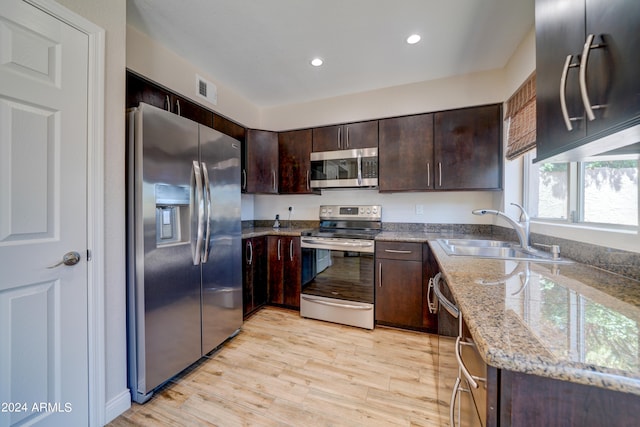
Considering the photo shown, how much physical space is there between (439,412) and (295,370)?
0.96 m

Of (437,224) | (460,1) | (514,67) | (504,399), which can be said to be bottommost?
(504,399)

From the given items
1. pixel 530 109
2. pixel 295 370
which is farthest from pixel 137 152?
pixel 530 109

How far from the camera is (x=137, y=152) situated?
55.7 inches

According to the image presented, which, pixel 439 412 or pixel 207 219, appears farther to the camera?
pixel 207 219

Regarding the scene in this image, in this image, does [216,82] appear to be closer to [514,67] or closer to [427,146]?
[427,146]

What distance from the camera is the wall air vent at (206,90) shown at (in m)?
2.42

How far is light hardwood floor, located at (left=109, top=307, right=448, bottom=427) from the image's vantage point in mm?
1376

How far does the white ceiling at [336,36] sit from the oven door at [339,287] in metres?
1.88

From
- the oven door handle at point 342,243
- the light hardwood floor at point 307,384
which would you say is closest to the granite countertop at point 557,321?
the light hardwood floor at point 307,384

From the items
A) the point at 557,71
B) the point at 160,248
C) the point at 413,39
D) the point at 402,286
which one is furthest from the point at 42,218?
the point at 413,39

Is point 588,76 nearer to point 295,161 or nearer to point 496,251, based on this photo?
point 496,251

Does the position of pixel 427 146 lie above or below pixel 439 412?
above

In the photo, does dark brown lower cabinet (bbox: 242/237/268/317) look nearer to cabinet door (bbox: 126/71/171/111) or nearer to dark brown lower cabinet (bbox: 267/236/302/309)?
dark brown lower cabinet (bbox: 267/236/302/309)

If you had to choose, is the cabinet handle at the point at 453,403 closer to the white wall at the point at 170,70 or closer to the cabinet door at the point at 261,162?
the cabinet door at the point at 261,162
